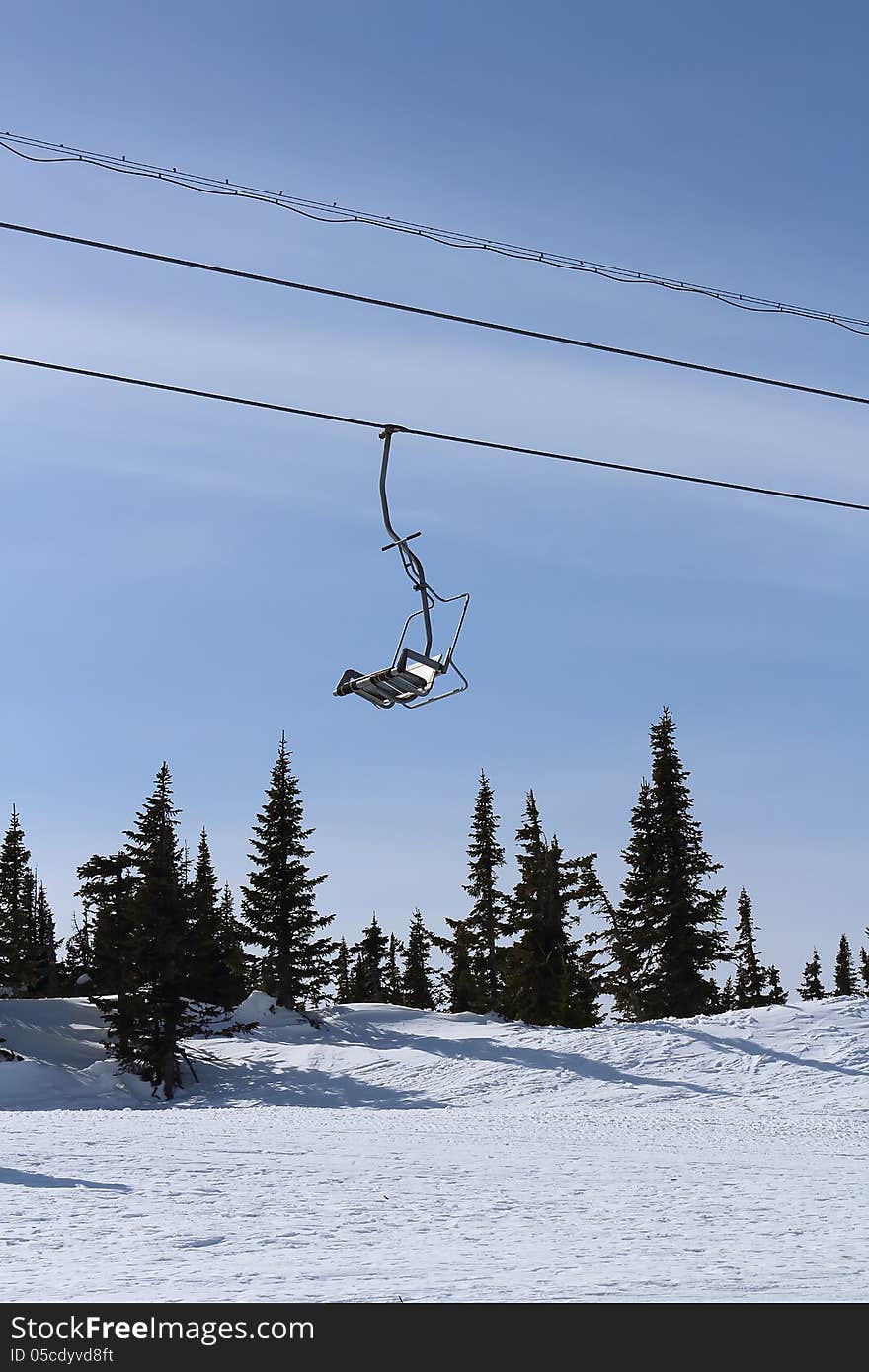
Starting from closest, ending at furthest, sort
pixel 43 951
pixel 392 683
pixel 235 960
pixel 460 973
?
pixel 392 683, pixel 235 960, pixel 460 973, pixel 43 951

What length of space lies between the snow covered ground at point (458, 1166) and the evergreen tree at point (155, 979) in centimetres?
114

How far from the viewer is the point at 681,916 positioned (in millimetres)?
47156

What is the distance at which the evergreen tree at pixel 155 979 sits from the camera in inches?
1359

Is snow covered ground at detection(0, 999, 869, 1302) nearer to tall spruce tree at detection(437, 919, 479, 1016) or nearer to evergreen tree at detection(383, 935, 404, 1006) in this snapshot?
tall spruce tree at detection(437, 919, 479, 1016)

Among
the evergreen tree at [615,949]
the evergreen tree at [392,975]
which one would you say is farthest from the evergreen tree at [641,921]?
the evergreen tree at [392,975]

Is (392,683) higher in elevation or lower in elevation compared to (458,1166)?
higher

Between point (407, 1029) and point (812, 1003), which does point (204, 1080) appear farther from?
point (812, 1003)

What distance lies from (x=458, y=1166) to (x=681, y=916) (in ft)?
102

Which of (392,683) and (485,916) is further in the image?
(485,916)

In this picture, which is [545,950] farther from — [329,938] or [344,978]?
[344,978]

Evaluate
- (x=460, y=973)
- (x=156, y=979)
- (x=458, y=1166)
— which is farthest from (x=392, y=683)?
(x=460, y=973)

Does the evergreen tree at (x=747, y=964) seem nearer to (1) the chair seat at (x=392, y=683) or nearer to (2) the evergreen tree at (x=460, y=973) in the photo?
(2) the evergreen tree at (x=460, y=973)
